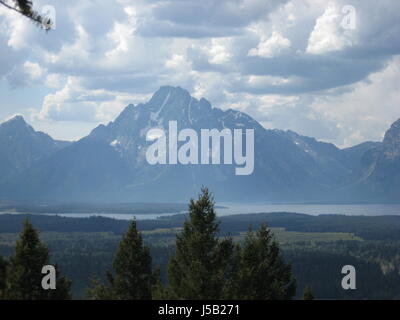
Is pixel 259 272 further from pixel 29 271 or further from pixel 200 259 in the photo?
pixel 29 271

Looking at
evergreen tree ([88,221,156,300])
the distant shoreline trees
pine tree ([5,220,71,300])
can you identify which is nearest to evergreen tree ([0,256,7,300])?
the distant shoreline trees

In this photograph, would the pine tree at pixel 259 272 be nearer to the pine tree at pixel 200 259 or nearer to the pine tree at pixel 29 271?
the pine tree at pixel 200 259

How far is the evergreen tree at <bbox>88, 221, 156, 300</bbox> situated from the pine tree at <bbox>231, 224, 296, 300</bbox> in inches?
203

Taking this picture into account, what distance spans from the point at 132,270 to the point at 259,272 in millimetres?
6537

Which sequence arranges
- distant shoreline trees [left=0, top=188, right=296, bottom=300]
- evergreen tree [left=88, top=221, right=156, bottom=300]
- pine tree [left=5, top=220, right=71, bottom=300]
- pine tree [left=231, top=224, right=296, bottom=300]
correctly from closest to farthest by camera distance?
pine tree [left=5, top=220, right=71, bottom=300], distant shoreline trees [left=0, top=188, right=296, bottom=300], pine tree [left=231, top=224, right=296, bottom=300], evergreen tree [left=88, top=221, right=156, bottom=300]

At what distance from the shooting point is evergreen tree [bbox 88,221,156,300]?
29.2m

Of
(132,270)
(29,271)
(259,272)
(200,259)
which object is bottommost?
(132,270)

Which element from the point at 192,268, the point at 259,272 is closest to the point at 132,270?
the point at 192,268

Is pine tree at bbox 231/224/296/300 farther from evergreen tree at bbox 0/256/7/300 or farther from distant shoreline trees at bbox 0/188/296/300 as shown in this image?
evergreen tree at bbox 0/256/7/300

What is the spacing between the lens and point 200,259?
2552 cm

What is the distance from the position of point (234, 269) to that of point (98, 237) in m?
165
